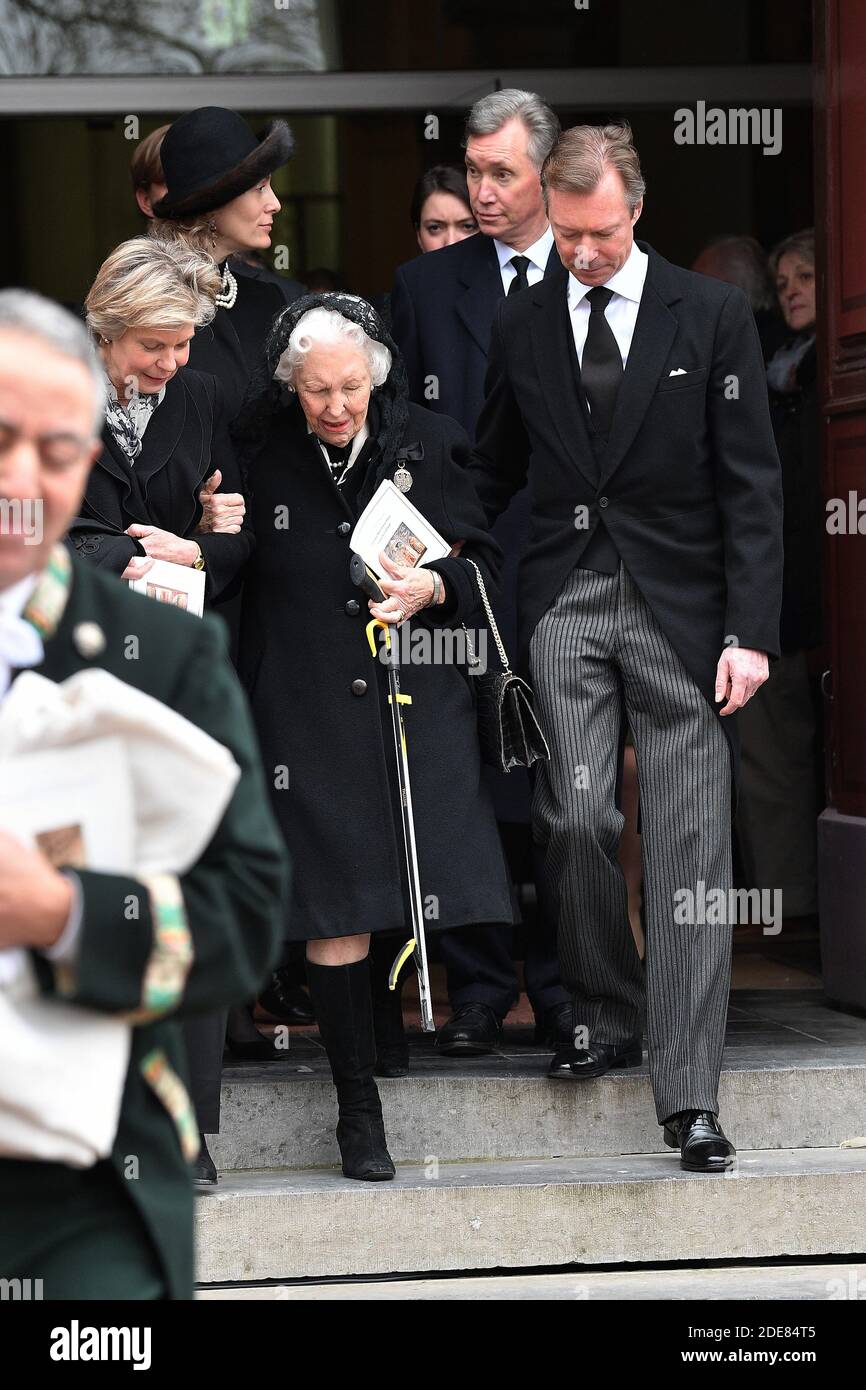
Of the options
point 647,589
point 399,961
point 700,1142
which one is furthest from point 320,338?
point 700,1142

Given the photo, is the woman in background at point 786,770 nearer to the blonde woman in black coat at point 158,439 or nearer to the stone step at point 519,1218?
the stone step at point 519,1218

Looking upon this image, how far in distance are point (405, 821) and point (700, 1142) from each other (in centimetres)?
95

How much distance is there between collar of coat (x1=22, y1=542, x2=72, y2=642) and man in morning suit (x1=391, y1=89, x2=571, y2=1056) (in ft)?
11.5

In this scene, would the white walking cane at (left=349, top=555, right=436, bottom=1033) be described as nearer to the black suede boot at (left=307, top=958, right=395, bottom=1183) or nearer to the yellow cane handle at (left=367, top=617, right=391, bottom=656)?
the yellow cane handle at (left=367, top=617, right=391, bottom=656)

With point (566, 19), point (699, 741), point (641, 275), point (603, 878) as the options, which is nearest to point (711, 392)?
point (641, 275)

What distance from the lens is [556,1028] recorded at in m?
5.31

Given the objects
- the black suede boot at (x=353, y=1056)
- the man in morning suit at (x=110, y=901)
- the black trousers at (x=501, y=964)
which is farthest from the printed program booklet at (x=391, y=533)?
the man in morning suit at (x=110, y=901)

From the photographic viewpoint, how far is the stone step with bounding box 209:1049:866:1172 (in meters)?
5.00

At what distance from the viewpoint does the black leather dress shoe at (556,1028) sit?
516 cm

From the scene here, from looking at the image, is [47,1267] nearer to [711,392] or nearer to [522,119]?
[711,392]
